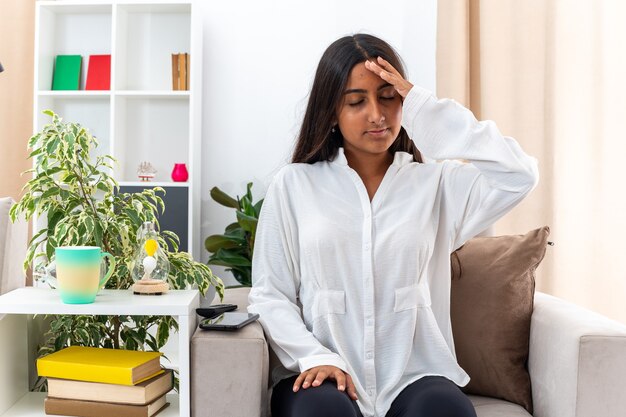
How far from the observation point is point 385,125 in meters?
1.81

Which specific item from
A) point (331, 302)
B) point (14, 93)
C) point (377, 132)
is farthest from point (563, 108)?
point (14, 93)

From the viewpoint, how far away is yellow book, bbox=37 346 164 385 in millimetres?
1637

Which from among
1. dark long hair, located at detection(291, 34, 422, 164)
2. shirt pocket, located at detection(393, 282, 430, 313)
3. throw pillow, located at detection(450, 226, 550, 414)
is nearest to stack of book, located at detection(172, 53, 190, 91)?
dark long hair, located at detection(291, 34, 422, 164)

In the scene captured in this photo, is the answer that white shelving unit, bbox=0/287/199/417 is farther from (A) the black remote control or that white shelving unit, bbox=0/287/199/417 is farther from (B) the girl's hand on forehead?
(B) the girl's hand on forehead

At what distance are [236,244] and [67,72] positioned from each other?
3.99 ft

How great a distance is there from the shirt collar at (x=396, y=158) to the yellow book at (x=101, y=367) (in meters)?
0.68

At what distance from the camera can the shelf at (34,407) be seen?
5.68 ft

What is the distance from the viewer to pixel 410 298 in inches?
68.7

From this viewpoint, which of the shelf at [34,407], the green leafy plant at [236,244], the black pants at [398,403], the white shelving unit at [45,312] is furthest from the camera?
the green leafy plant at [236,244]

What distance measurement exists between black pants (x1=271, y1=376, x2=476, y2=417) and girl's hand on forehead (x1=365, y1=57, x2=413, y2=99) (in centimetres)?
69

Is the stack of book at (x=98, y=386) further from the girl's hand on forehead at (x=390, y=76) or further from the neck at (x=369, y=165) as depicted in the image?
the girl's hand on forehead at (x=390, y=76)

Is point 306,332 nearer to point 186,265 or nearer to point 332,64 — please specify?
point 186,265

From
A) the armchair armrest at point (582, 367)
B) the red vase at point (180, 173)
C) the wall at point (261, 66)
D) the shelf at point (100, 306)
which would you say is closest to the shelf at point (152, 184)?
the red vase at point (180, 173)

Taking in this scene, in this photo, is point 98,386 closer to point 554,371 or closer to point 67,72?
point 554,371
